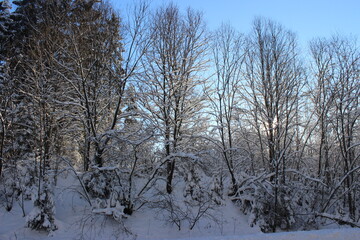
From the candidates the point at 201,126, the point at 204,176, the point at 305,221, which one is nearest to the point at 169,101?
the point at 201,126

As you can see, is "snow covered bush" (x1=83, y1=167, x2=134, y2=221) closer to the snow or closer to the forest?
the forest

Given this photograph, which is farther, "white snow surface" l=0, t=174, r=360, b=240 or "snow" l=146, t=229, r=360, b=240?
"white snow surface" l=0, t=174, r=360, b=240

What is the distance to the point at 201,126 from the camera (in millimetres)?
11094

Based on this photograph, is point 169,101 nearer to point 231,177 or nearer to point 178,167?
point 178,167

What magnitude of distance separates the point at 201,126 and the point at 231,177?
100 inches

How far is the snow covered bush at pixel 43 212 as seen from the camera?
7074 mm

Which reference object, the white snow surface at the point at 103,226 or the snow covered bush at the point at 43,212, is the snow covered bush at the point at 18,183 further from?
the snow covered bush at the point at 43,212

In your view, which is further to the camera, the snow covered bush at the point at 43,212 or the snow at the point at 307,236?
the snow covered bush at the point at 43,212

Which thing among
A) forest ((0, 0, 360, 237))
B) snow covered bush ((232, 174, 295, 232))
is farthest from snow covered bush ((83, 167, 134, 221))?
snow covered bush ((232, 174, 295, 232))

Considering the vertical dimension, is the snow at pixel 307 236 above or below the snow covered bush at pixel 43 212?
above

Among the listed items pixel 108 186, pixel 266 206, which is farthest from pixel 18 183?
pixel 266 206

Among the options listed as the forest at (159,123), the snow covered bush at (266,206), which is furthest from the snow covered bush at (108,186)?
the snow covered bush at (266,206)

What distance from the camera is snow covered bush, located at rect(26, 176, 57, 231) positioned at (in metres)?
7.07

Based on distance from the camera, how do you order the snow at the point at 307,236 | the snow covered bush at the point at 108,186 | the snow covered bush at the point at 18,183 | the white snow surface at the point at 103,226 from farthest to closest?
the snow covered bush at the point at 18,183 < the snow covered bush at the point at 108,186 < the white snow surface at the point at 103,226 < the snow at the point at 307,236
